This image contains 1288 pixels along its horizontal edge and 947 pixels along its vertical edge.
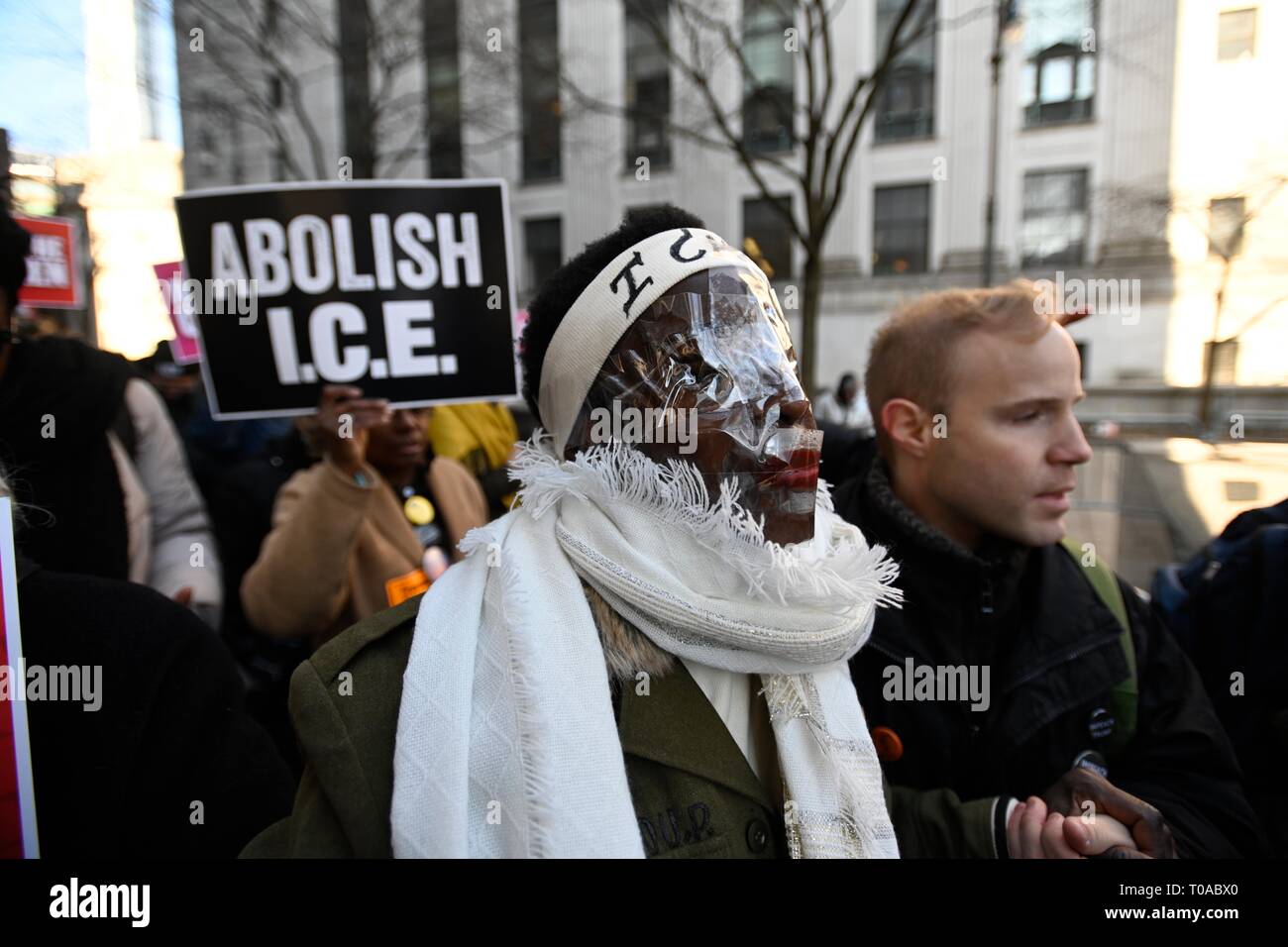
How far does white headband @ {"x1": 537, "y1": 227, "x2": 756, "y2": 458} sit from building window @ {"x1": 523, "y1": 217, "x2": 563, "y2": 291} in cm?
1831

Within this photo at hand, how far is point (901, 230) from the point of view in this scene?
19344 mm

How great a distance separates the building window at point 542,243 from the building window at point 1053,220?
11087 mm

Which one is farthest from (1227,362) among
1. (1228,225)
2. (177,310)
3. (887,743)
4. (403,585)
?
(177,310)

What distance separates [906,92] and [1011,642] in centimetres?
1965

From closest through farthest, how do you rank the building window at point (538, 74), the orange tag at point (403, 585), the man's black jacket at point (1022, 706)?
the man's black jacket at point (1022, 706), the orange tag at point (403, 585), the building window at point (538, 74)

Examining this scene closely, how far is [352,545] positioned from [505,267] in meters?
1.04

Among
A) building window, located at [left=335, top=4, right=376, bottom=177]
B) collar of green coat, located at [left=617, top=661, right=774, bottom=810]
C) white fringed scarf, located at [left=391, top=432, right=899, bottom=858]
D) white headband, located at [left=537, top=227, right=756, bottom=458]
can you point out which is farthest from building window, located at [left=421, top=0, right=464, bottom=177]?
collar of green coat, located at [left=617, top=661, right=774, bottom=810]

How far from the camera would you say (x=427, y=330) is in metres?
2.59

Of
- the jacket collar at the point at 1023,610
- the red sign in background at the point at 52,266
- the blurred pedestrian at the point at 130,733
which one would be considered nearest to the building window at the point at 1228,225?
the jacket collar at the point at 1023,610

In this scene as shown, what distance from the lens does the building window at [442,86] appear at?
43.4ft

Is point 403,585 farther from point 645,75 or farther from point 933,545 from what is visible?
point 645,75

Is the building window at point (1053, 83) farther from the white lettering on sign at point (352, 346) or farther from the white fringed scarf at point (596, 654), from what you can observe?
the white fringed scarf at point (596, 654)
